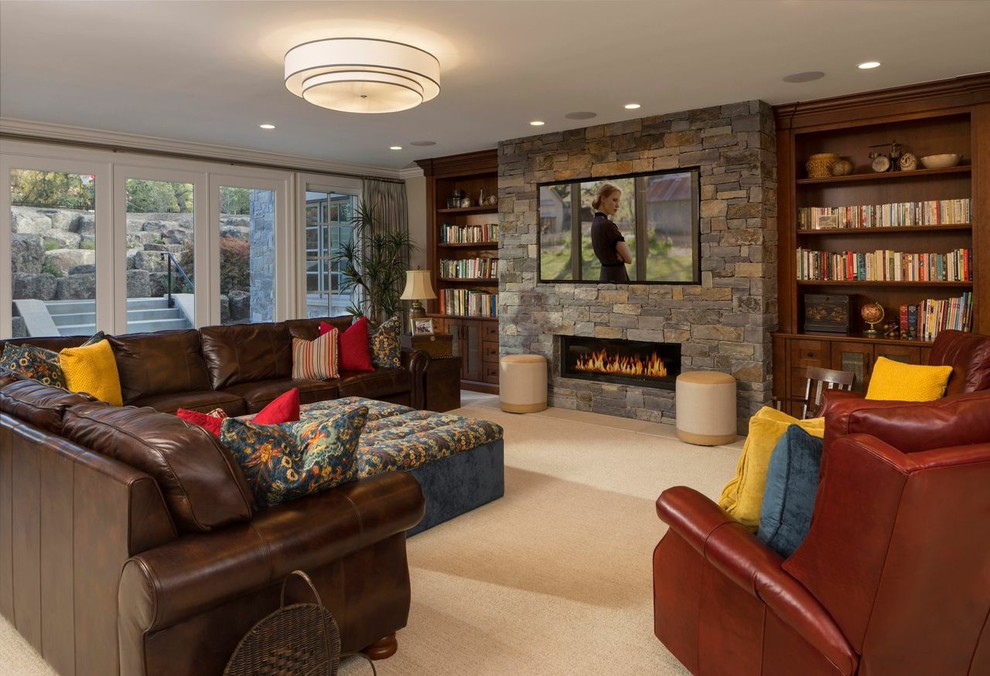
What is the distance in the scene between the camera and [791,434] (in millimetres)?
1840

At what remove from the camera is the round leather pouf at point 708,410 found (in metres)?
5.23

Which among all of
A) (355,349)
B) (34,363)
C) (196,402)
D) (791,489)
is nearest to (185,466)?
(791,489)

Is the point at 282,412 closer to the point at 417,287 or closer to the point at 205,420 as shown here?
the point at 205,420

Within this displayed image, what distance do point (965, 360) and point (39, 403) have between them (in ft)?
13.7

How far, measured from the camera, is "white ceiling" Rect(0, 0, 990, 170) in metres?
3.42

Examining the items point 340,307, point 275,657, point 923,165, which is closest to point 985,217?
point 923,165

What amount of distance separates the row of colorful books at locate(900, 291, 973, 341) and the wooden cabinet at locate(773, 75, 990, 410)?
0.10 ft

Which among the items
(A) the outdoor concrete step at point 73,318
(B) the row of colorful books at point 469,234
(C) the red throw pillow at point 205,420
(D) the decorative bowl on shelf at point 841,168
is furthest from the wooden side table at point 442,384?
(C) the red throw pillow at point 205,420

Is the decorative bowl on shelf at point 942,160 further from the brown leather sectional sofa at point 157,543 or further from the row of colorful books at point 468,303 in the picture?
the brown leather sectional sofa at point 157,543

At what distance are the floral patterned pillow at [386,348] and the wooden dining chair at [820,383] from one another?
326 centimetres

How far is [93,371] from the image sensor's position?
14.5 feet

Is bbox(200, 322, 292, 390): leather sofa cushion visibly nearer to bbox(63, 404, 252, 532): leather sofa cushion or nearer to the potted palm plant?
the potted palm plant

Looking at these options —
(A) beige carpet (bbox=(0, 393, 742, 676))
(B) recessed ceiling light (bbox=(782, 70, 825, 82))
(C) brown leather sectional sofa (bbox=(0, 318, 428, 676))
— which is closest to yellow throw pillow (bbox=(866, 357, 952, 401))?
(A) beige carpet (bbox=(0, 393, 742, 676))

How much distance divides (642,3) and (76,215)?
5110mm
